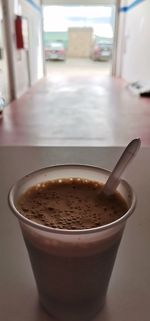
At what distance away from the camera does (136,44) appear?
5211mm

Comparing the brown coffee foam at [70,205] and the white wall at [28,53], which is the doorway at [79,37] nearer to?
the white wall at [28,53]

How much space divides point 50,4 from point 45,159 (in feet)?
22.7

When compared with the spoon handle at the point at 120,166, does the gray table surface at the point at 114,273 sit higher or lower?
lower

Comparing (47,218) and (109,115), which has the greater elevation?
(47,218)

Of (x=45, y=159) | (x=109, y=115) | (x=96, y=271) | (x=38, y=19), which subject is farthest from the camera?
(x=38, y=19)

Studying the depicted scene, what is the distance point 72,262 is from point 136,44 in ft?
17.9

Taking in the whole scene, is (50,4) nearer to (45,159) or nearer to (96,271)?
(45,159)

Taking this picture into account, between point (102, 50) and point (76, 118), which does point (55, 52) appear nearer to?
point (102, 50)

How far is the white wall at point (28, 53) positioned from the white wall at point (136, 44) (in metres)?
1.81

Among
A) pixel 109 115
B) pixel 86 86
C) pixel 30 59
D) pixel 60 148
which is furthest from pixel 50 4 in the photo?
pixel 60 148

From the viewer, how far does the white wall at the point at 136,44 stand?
4566mm

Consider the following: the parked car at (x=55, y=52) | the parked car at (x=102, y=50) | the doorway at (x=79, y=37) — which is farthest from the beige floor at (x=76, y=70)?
the parked car at (x=102, y=50)

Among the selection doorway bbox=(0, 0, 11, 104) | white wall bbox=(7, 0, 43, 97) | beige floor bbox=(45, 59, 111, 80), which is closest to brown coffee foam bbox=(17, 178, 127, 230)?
doorway bbox=(0, 0, 11, 104)

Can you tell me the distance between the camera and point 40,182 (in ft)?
1.40
